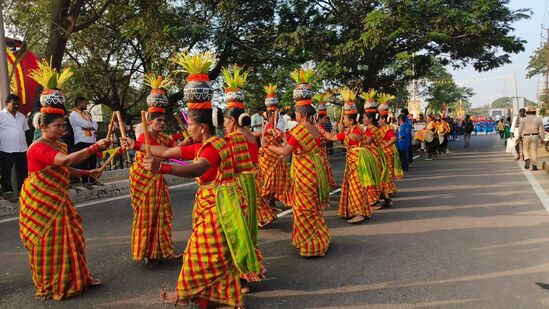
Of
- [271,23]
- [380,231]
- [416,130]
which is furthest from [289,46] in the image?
[380,231]

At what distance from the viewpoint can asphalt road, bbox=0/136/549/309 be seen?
12.9 ft

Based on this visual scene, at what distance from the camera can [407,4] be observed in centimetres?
1675

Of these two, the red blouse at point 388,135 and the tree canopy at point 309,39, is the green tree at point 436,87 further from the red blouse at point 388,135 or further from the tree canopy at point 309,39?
the red blouse at point 388,135

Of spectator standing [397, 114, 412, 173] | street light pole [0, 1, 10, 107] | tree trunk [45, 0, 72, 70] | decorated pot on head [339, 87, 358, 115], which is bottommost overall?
spectator standing [397, 114, 412, 173]

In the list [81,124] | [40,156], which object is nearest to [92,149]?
[40,156]

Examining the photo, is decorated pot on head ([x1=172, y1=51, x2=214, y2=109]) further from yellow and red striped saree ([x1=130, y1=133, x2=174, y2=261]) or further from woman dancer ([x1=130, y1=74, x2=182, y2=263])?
yellow and red striped saree ([x1=130, y1=133, x2=174, y2=261])

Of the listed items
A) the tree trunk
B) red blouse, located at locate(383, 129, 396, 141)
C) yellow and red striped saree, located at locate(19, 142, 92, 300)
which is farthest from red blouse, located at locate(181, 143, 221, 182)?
the tree trunk

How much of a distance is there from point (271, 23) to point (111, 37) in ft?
25.8

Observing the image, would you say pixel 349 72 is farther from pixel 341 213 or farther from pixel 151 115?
pixel 151 115

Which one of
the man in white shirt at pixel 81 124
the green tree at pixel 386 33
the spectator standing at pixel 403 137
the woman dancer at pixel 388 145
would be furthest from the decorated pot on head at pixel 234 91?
the green tree at pixel 386 33

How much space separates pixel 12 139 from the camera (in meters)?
8.23

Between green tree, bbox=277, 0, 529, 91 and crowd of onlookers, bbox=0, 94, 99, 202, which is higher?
green tree, bbox=277, 0, 529, 91

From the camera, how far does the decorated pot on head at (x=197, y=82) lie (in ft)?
11.8

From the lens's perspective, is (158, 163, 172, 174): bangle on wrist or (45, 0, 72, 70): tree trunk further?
(45, 0, 72, 70): tree trunk
